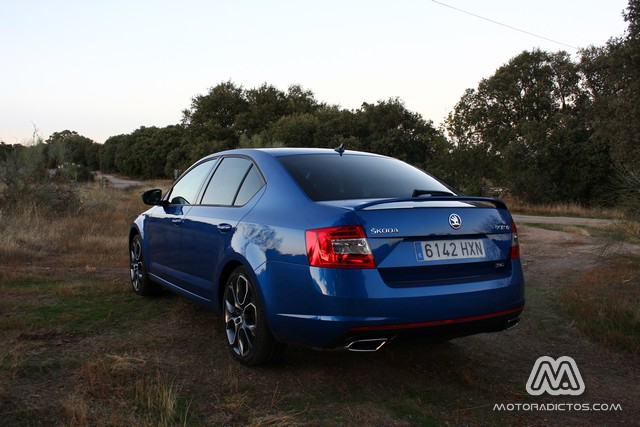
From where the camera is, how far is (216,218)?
427 centimetres

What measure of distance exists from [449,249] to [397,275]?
39 centimetres

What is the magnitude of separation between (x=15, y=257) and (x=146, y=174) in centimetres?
6786

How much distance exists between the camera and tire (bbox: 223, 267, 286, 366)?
3.62 meters

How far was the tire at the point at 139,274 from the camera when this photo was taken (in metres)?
5.88

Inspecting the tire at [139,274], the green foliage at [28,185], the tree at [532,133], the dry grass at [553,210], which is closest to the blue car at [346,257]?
the tire at [139,274]

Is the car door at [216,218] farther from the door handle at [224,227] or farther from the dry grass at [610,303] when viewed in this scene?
the dry grass at [610,303]

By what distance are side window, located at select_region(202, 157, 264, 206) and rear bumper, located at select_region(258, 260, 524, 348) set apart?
2.77ft

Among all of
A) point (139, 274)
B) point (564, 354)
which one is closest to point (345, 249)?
point (564, 354)

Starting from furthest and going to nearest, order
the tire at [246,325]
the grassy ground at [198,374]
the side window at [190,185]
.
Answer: the side window at [190,185]
the tire at [246,325]
the grassy ground at [198,374]

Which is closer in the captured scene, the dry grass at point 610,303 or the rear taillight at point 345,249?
the rear taillight at point 345,249

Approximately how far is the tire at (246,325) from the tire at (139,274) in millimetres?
2100

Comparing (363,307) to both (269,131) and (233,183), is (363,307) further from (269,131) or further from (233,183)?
(269,131)

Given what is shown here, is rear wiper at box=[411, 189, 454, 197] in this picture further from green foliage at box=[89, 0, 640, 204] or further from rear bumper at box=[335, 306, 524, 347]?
green foliage at box=[89, 0, 640, 204]

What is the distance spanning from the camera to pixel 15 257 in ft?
28.0
